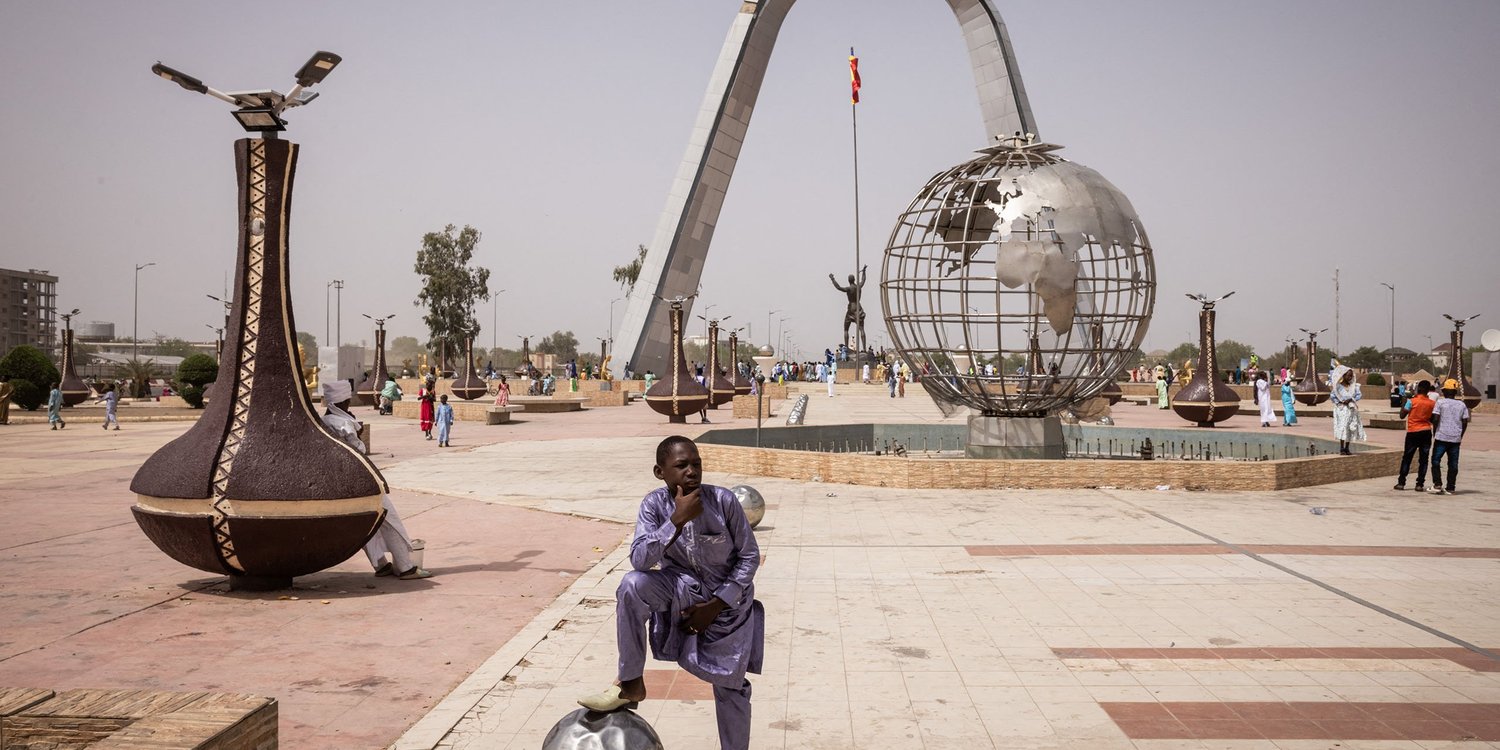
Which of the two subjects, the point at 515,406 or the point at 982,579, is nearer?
the point at 982,579

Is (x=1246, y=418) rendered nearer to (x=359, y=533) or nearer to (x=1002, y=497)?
(x=1002, y=497)

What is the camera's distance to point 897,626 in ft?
24.2

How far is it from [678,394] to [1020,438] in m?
14.2

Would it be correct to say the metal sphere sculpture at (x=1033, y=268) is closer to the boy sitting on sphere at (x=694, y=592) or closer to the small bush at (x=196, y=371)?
the boy sitting on sphere at (x=694, y=592)

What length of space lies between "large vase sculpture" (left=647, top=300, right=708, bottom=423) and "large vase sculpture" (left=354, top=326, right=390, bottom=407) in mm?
15560

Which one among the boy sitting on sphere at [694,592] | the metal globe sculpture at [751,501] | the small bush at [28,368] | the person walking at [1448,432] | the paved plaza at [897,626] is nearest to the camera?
the boy sitting on sphere at [694,592]

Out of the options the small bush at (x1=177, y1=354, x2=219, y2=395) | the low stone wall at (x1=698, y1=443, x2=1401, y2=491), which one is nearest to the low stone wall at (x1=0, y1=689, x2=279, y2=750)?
the low stone wall at (x1=698, y1=443, x2=1401, y2=491)

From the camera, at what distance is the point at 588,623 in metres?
7.48

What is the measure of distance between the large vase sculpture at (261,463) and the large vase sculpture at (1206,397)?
2397cm

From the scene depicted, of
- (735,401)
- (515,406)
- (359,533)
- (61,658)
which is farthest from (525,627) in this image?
(515,406)

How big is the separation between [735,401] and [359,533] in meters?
25.5

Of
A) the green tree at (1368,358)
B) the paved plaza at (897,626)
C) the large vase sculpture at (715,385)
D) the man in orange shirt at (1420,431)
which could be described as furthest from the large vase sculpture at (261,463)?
the green tree at (1368,358)

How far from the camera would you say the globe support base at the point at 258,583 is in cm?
845

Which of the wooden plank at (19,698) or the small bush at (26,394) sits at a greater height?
the small bush at (26,394)
